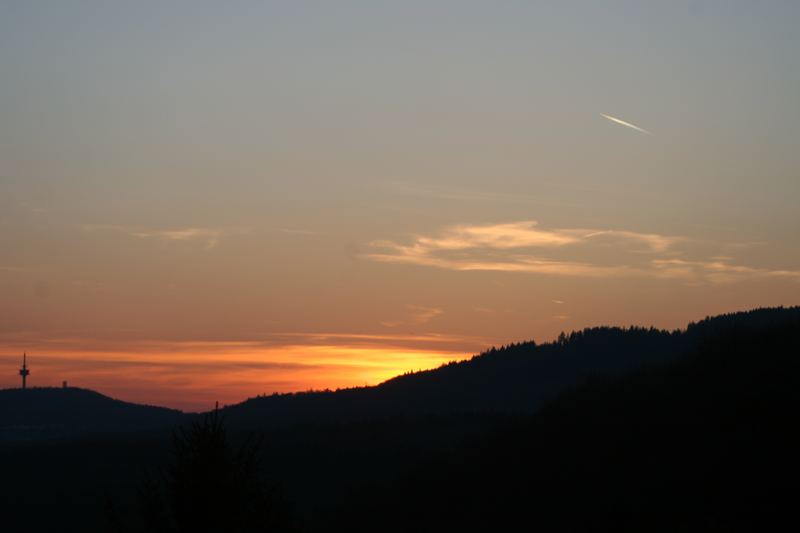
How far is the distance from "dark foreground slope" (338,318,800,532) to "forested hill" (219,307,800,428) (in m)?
84.3

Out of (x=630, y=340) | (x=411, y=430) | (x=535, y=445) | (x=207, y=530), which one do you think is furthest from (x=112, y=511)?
(x=630, y=340)

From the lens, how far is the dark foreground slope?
34.2m

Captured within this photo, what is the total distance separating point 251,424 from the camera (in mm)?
190625

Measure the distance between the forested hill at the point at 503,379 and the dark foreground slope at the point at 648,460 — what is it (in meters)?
84.3

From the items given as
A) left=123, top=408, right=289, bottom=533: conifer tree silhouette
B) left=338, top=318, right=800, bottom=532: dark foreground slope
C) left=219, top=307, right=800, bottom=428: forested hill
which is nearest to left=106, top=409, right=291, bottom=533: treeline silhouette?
left=123, top=408, right=289, bottom=533: conifer tree silhouette

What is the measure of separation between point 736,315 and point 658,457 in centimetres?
7573

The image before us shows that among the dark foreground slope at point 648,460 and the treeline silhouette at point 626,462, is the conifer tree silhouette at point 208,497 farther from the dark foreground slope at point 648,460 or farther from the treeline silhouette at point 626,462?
the dark foreground slope at point 648,460

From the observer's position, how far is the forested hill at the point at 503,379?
15225 cm

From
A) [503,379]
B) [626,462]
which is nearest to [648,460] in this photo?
[626,462]

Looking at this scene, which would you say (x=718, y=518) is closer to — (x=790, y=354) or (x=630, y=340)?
(x=790, y=354)

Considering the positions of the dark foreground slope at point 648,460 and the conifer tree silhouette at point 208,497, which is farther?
the dark foreground slope at point 648,460

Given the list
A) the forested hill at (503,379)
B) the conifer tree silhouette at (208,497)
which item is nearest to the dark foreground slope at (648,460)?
the conifer tree silhouette at (208,497)

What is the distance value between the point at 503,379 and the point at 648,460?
13867cm

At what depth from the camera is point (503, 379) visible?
176625 mm
